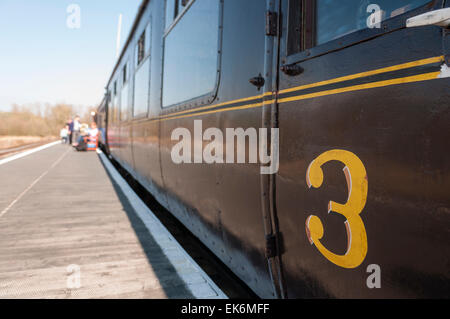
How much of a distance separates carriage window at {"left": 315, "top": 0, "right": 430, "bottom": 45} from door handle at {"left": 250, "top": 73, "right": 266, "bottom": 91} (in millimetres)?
367

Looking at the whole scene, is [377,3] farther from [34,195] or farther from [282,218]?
[34,195]

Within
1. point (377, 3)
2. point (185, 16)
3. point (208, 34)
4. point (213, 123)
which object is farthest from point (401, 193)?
point (185, 16)

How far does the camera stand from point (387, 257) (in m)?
1.17

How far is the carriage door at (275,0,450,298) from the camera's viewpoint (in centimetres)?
103

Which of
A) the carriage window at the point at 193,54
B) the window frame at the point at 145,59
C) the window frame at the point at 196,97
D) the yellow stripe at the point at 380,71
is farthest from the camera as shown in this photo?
the window frame at the point at 145,59

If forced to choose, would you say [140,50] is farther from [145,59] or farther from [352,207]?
[352,207]

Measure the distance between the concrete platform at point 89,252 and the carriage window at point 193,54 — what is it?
1517 mm

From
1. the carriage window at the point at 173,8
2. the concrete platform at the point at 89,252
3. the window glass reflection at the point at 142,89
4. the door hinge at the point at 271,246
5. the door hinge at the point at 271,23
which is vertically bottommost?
the concrete platform at the point at 89,252

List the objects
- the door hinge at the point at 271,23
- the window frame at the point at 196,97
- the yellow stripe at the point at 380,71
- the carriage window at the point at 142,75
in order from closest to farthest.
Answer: the yellow stripe at the point at 380,71 < the door hinge at the point at 271,23 < the window frame at the point at 196,97 < the carriage window at the point at 142,75

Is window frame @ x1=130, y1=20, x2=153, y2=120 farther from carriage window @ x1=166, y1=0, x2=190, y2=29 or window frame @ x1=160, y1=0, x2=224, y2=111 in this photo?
carriage window @ x1=166, y1=0, x2=190, y2=29

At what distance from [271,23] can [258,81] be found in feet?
1.03

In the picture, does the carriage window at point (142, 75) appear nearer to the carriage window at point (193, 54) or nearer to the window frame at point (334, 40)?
the carriage window at point (193, 54)

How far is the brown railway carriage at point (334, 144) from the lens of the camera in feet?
3.40

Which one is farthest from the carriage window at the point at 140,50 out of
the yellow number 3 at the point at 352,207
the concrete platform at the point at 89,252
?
the yellow number 3 at the point at 352,207
